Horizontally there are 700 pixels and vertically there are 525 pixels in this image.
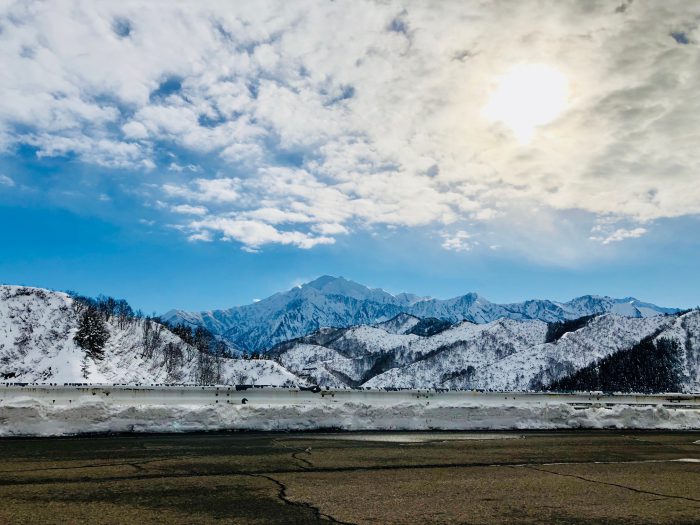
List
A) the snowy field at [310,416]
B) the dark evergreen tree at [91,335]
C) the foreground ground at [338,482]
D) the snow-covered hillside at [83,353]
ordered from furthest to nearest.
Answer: the dark evergreen tree at [91,335] → the snow-covered hillside at [83,353] → the snowy field at [310,416] → the foreground ground at [338,482]

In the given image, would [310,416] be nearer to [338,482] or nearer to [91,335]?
[338,482]

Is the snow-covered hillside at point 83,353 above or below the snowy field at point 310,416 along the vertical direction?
above

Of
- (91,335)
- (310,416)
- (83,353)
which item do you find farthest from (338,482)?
(91,335)

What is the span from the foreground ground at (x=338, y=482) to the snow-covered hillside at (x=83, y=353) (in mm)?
130018

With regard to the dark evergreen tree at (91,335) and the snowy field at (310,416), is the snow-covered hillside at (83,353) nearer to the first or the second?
the dark evergreen tree at (91,335)

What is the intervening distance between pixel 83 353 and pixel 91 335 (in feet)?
27.5

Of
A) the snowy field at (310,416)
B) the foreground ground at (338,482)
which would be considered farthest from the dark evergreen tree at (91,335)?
the foreground ground at (338,482)

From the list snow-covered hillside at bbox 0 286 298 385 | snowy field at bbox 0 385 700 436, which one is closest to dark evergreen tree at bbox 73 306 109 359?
snow-covered hillside at bbox 0 286 298 385

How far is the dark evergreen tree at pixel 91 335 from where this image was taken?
145 meters

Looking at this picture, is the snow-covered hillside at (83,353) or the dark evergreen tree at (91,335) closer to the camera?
the snow-covered hillside at (83,353)

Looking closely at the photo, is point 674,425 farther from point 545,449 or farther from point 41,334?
point 41,334

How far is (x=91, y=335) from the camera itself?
148 m

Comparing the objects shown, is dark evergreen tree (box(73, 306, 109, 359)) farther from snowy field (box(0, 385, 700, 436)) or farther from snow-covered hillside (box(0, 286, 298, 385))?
snowy field (box(0, 385, 700, 436))

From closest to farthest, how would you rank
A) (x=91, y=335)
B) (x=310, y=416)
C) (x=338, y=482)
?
(x=338, y=482) < (x=310, y=416) < (x=91, y=335)
